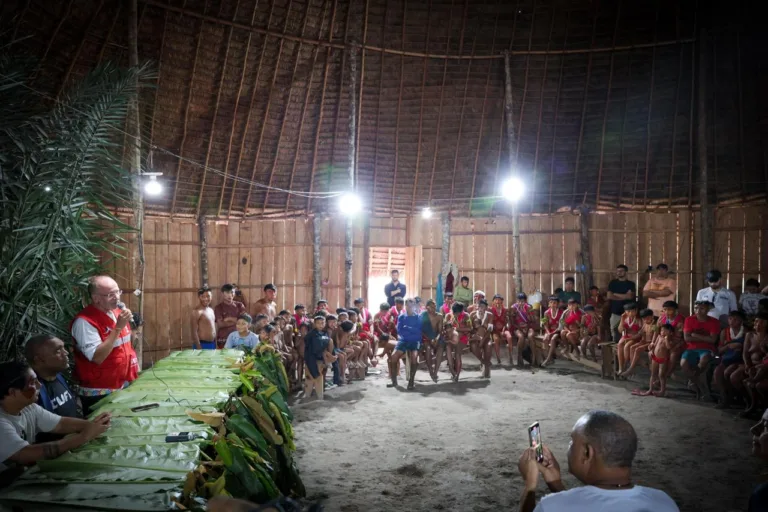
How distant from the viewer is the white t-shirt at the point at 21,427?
2.67 metres

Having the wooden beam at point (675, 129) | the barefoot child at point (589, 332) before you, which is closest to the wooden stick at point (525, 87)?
the wooden beam at point (675, 129)

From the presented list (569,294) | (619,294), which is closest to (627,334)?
(619,294)

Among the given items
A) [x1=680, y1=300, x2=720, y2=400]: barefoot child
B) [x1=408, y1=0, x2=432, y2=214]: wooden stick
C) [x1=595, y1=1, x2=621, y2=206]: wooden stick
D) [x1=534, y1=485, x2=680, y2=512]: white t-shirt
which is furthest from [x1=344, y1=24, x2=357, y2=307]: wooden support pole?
[x1=534, y1=485, x2=680, y2=512]: white t-shirt

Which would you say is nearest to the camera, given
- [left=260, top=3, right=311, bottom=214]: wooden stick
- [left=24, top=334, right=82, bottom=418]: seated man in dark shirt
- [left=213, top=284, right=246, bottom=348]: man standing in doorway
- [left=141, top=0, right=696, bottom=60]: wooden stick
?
[left=24, top=334, right=82, bottom=418]: seated man in dark shirt

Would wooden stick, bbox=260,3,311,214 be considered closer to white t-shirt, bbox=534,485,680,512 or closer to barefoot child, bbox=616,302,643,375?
barefoot child, bbox=616,302,643,375

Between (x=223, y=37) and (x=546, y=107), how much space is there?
7769 mm

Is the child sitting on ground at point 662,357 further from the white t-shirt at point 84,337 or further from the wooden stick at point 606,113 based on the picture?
the white t-shirt at point 84,337

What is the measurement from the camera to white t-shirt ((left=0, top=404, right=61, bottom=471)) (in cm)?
267

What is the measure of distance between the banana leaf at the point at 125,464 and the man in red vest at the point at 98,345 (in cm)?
160

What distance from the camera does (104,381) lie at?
14.0ft

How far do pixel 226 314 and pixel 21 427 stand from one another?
262 inches

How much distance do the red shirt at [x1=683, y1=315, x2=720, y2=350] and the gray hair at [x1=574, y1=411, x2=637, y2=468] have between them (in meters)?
7.70

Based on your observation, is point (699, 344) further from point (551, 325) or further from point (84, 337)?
point (84, 337)

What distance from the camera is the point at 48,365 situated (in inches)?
131
